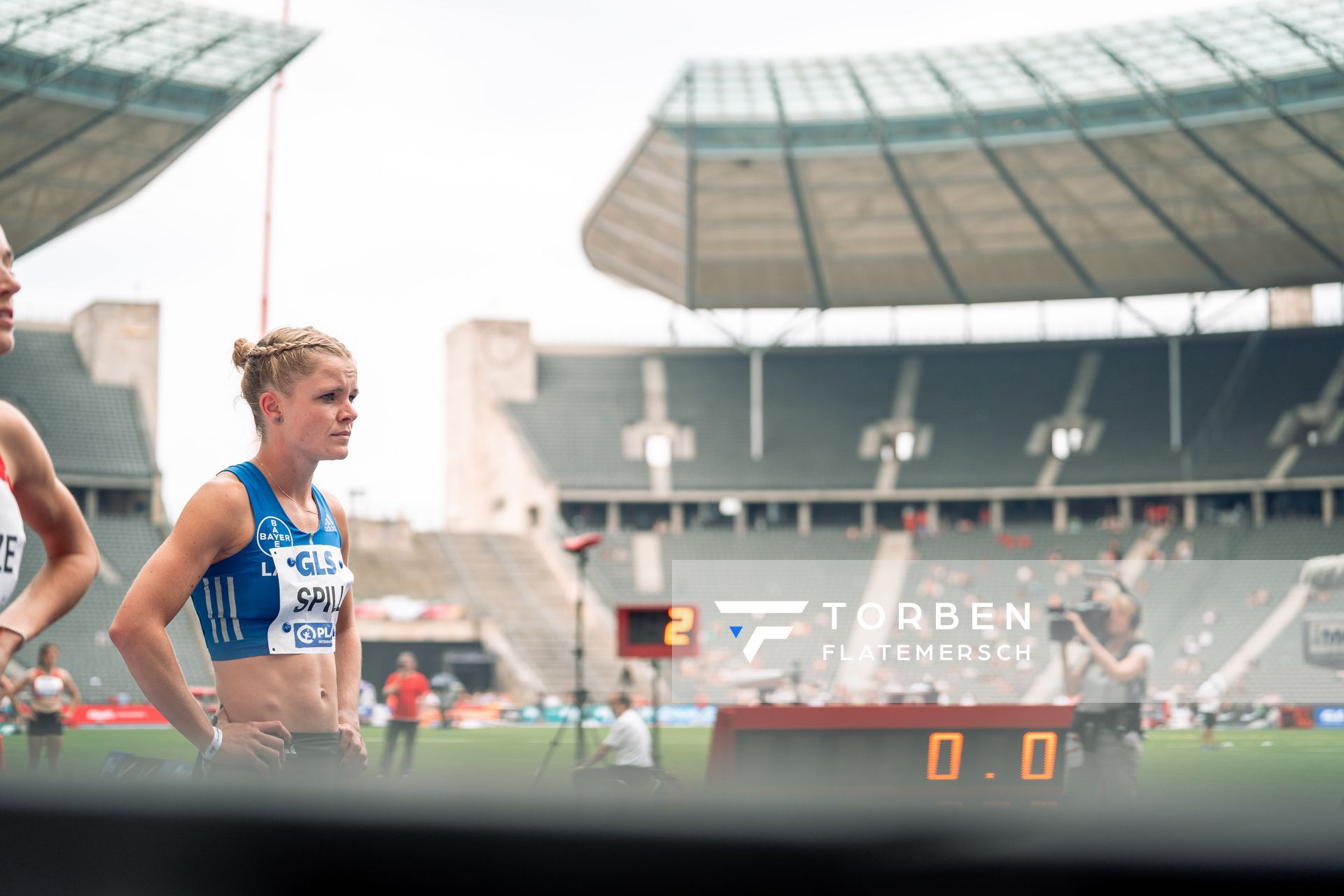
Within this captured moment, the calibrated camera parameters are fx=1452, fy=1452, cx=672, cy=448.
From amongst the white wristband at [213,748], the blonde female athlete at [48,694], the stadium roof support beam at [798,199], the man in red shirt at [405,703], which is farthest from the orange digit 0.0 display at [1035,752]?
the stadium roof support beam at [798,199]

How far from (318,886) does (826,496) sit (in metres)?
46.2

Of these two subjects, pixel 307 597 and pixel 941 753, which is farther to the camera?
pixel 941 753

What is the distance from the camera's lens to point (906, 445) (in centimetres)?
4794

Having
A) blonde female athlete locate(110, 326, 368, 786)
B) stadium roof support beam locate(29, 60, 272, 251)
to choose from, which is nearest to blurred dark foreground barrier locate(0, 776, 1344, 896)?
blonde female athlete locate(110, 326, 368, 786)

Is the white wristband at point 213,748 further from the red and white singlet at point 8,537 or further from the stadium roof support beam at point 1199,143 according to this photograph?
the stadium roof support beam at point 1199,143

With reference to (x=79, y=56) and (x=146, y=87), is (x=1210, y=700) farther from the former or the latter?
(x=79, y=56)

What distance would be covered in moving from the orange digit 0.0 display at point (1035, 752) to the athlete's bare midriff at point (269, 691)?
2.48 metres

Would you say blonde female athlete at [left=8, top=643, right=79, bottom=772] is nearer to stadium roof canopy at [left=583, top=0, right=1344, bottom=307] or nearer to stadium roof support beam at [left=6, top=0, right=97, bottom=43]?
stadium roof support beam at [left=6, top=0, right=97, bottom=43]

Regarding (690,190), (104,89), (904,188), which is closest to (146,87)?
(104,89)

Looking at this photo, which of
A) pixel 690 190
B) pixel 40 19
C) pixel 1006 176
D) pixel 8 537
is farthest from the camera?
pixel 690 190

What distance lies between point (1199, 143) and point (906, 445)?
46.2 ft

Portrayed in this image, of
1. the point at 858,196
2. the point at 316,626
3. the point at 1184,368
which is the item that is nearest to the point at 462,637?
the point at 858,196

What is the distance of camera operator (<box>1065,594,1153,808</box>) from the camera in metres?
5.54

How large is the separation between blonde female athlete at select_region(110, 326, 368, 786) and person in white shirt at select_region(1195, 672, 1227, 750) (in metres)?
22.1
